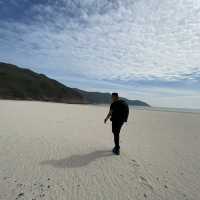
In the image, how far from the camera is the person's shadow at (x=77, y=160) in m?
5.00

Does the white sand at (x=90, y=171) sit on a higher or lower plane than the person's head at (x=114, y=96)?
lower

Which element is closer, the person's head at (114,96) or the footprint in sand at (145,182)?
the footprint in sand at (145,182)

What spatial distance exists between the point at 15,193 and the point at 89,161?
235 centimetres

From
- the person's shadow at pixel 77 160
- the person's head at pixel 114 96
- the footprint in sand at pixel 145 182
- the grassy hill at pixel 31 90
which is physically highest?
the grassy hill at pixel 31 90

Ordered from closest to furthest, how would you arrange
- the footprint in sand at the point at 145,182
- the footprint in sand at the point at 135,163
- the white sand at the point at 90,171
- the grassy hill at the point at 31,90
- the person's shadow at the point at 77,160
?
the white sand at the point at 90,171 → the footprint in sand at the point at 145,182 → the person's shadow at the point at 77,160 → the footprint in sand at the point at 135,163 → the grassy hill at the point at 31,90

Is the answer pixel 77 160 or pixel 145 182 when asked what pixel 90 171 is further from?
pixel 145 182

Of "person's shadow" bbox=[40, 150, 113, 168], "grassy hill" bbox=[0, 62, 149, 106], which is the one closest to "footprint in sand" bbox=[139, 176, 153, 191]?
"person's shadow" bbox=[40, 150, 113, 168]

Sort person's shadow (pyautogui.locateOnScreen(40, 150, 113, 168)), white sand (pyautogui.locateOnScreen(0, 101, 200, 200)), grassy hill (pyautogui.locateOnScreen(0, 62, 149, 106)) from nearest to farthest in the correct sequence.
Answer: white sand (pyautogui.locateOnScreen(0, 101, 200, 200)) → person's shadow (pyautogui.locateOnScreen(40, 150, 113, 168)) → grassy hill (pyautogui.locateOnScreen(0, 62, 149, 106))

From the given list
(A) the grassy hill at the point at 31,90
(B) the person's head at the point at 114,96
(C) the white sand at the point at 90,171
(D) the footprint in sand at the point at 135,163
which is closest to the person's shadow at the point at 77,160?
(C) the white sand at the point at 90,171

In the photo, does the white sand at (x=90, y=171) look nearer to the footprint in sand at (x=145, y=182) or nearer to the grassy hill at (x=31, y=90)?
the footprint in sand at (x=145, y=182)

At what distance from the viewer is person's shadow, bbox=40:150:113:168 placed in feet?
16.4

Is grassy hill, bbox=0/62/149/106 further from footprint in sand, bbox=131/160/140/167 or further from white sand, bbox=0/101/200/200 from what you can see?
footprint in sand, bbox=131/160/140/167

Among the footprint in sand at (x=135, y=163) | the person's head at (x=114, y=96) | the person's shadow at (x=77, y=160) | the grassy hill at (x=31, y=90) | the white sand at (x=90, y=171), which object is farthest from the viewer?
the grassy hill at (x=31, y=90)

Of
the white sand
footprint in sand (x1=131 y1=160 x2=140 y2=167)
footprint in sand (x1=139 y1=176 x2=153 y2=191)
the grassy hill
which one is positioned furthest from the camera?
the grassy hill
